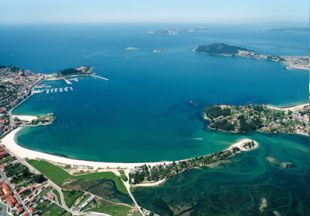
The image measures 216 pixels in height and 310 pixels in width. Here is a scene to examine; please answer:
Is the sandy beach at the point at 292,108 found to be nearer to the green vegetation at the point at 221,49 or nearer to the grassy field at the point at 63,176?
the grassy field at the point at 63,176

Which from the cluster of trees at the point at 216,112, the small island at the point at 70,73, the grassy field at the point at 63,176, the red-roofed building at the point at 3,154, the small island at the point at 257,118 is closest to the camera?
the grassy field at the point at 63,176

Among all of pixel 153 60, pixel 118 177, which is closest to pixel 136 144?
pixel 118 177

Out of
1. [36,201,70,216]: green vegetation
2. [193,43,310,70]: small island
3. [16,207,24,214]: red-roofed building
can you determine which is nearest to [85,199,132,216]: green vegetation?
[36,201,70,216]: green vegetation

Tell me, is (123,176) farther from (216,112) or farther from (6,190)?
(216,112)

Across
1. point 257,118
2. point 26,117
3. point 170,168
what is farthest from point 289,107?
point 26,117

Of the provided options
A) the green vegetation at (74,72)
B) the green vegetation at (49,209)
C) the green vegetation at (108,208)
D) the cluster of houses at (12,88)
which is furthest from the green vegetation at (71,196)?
the green vegetation at (74,72)

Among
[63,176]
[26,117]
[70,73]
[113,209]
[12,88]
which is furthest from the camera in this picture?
[70,73]
